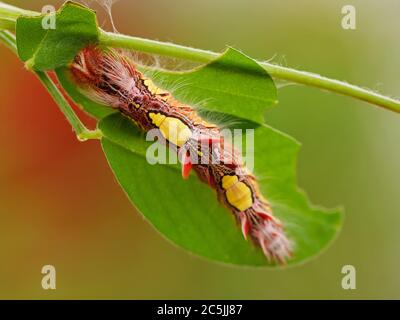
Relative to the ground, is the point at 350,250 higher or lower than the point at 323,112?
lower

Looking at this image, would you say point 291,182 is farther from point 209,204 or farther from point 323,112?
point 323,112

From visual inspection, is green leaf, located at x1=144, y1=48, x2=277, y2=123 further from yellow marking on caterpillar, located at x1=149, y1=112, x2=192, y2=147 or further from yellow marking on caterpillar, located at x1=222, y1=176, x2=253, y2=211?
yellow marking on caterpillar, located at x1=222, y1=176, x2=253, y2=211

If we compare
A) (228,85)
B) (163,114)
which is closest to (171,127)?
(163,114)

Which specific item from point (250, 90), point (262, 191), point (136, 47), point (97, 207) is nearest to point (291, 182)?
point (262, 191)

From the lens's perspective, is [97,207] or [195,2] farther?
[195,2]

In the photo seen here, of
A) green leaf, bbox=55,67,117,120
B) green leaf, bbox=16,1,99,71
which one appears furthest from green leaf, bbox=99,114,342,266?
green leaf, bbox=16,1,99,71

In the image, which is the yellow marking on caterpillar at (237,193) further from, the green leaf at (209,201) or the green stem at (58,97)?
the green stem at (58,97)
